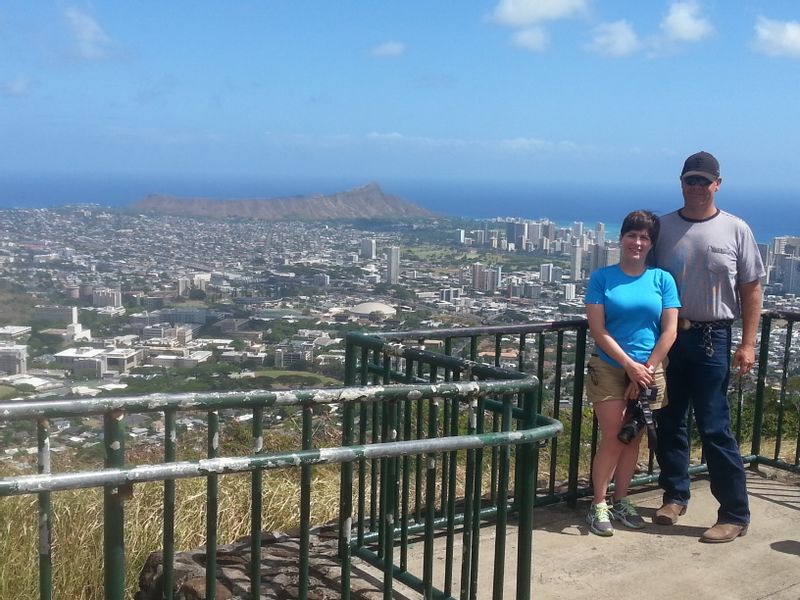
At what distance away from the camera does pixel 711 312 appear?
524 cm

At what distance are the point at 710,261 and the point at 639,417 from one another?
949mm

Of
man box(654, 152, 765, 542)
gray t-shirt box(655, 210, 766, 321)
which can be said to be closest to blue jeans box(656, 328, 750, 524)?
man box(654, 152, 765, 542)

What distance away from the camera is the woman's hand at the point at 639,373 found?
5.02 m

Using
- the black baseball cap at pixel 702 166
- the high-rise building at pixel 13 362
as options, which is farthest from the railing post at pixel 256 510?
the high-rise building at pixel 13 362

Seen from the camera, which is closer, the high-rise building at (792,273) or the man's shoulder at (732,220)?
the man's shoulder at (732,220)

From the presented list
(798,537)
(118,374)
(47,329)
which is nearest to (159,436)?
(798,537)

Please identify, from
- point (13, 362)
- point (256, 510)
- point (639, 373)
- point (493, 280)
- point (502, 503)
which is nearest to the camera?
point (256, 510)

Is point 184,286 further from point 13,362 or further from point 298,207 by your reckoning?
point 298,207

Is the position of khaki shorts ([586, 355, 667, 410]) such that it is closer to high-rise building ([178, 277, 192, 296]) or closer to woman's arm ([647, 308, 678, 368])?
woman's arm ([647, 308, 678, 368])

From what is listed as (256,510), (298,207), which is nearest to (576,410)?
(256,510)

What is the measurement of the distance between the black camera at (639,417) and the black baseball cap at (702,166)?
1195 millimetres

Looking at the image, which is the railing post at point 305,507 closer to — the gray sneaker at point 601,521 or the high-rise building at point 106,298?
the gray sneaker at point 601,521

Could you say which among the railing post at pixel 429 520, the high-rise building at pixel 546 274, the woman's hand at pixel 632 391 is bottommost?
the high-rise building at pixel 546 274

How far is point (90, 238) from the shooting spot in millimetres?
49719
